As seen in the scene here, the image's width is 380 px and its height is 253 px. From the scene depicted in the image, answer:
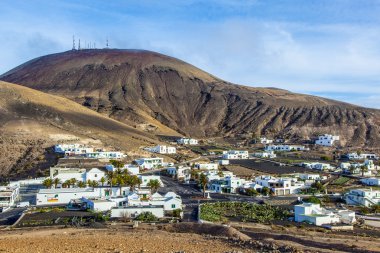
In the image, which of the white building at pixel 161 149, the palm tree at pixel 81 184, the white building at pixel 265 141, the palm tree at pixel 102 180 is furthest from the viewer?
the white building at pixel 265 141

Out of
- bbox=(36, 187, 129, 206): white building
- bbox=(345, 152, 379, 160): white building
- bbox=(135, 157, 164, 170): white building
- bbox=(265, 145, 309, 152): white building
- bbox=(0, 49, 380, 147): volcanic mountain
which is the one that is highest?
bbox=(0, 49, 380, 147): volcanic mountain

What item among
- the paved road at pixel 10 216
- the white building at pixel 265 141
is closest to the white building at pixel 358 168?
the white building at pixel 265 141

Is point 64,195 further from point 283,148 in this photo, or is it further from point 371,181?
point 283,148

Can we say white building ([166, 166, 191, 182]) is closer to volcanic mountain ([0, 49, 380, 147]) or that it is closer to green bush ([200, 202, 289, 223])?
green bush ([200, 202, 289, 223])

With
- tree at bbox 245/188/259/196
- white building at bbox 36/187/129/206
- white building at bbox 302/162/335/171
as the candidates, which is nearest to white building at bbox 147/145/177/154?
white building at bbox 302/162/335/171

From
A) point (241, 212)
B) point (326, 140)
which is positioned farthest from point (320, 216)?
point (326, 140)

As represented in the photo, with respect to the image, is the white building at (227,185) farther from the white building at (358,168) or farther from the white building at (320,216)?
the white building at (358,168)
